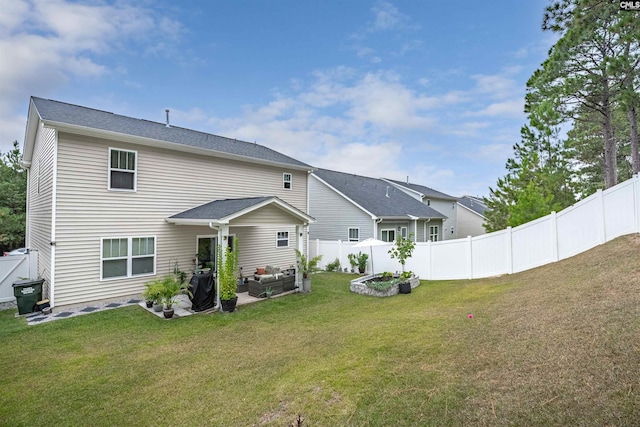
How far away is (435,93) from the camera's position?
16938mm

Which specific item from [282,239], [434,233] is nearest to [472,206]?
[434,233]

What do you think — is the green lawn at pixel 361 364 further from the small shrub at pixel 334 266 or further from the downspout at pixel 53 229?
the small shrub at pixel 334 266

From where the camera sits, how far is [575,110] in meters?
13.4

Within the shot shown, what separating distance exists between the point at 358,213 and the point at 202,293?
11344 mm

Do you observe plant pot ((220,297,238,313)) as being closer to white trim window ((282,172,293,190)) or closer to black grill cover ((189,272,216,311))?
black grill cover ((189,272,216,311))

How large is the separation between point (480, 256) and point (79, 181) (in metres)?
13.9

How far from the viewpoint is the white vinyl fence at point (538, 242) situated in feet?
29.3

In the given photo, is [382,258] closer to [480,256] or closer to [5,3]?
[480,256]

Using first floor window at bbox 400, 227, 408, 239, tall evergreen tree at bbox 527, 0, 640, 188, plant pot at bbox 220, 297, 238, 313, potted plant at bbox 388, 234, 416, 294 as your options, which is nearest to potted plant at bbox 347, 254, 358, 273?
potted plant at bbox 388, 234, 416, 294

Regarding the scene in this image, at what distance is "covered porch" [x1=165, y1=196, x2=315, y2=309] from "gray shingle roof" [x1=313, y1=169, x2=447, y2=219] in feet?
18.2

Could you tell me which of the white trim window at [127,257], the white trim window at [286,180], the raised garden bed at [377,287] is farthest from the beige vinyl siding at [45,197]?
the raised garden bed at [377,287]

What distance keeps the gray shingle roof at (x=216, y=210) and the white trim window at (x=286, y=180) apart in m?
4.11

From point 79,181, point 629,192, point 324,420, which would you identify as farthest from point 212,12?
A: point 629,192

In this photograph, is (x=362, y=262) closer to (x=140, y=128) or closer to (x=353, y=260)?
(x=353, y=260)
